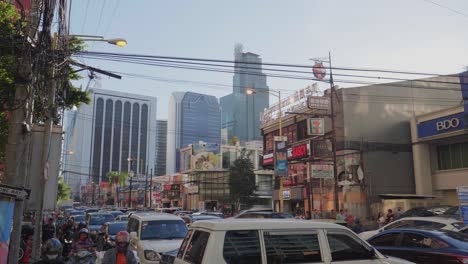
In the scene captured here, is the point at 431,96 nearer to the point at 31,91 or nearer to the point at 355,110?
the point at 355,110

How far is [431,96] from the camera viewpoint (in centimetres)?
3828

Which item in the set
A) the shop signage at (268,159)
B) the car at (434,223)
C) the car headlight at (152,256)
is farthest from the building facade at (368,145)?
the car headlight at (152,256)

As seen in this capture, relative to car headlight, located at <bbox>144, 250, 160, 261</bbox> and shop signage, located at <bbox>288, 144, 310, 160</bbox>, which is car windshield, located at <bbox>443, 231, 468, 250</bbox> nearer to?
car headlight, located at <bbox>144, 250, 160, 261</bbox>

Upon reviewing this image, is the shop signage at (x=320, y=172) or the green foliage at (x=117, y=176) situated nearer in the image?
the shop signage at (x=320, y=172)

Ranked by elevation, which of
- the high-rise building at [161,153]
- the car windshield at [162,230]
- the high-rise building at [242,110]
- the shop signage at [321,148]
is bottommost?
the car windshield at [162,230]

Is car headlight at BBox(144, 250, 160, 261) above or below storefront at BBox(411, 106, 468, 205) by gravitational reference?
below

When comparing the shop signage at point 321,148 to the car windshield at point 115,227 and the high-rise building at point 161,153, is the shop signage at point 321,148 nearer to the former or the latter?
the car windshield at point 115,227

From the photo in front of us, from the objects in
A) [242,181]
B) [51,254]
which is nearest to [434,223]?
[51,254]

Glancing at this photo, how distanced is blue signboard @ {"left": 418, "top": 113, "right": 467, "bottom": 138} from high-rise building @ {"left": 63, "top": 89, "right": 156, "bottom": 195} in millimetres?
26177

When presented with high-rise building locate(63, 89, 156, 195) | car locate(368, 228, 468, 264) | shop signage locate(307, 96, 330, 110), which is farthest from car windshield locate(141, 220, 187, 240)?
shop signage locate(307, 96, 330, 110)

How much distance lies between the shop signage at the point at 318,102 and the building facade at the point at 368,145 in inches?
36.9

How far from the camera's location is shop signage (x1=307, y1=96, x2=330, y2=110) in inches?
1396

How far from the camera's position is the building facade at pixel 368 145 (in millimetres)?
34219

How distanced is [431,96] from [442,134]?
891 centimetres
